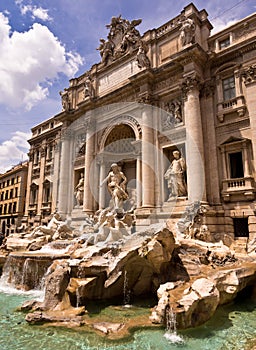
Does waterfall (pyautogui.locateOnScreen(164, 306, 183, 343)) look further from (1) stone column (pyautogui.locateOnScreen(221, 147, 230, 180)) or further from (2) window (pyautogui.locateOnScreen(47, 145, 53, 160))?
(2) window (pyautogui.locateOnScreen(47, 145, 53, 160))

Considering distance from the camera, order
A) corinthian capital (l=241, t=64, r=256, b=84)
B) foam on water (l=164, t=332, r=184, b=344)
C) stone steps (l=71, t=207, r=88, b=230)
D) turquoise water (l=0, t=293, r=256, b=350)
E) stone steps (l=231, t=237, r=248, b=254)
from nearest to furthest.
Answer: turquoise water (l=0, t=293, r=256, b=350) → foam on water (l=164, t=332, r=184, b=344) → stone steps (l=231, t=237, r=248, b=254) → corinthian capital (l=241, t=64, r=256, b=84) → stone steps (l=71, t=207, r=88, b=230)

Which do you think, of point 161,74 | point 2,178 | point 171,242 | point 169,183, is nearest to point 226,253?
point 171,242

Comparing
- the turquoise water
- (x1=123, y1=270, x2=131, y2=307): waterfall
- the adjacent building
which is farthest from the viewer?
the adjacent building

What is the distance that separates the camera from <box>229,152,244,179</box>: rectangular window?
1294 cm

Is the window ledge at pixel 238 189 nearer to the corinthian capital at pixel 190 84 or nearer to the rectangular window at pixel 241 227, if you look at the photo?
the rectangular window at pixel 241 227

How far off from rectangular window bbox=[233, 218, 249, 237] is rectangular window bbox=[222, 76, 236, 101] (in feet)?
20.0

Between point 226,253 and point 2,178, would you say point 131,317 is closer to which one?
point 226,253

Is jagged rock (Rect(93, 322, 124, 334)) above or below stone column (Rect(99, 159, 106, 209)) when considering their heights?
below

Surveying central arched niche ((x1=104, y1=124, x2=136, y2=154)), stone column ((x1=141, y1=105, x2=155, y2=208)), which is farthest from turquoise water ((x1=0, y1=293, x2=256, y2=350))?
central arched niche ((x1=104, y1=124, x2=136, y2=154))

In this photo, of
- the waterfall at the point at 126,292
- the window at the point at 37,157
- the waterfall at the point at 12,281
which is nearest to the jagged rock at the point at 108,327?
the waterfall at the point at 126,292

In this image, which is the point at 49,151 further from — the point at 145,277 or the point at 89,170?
the point at 145,277

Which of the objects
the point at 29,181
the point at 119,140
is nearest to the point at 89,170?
the point at 119,140

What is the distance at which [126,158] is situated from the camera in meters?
17.9

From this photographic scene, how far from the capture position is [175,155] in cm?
1391
